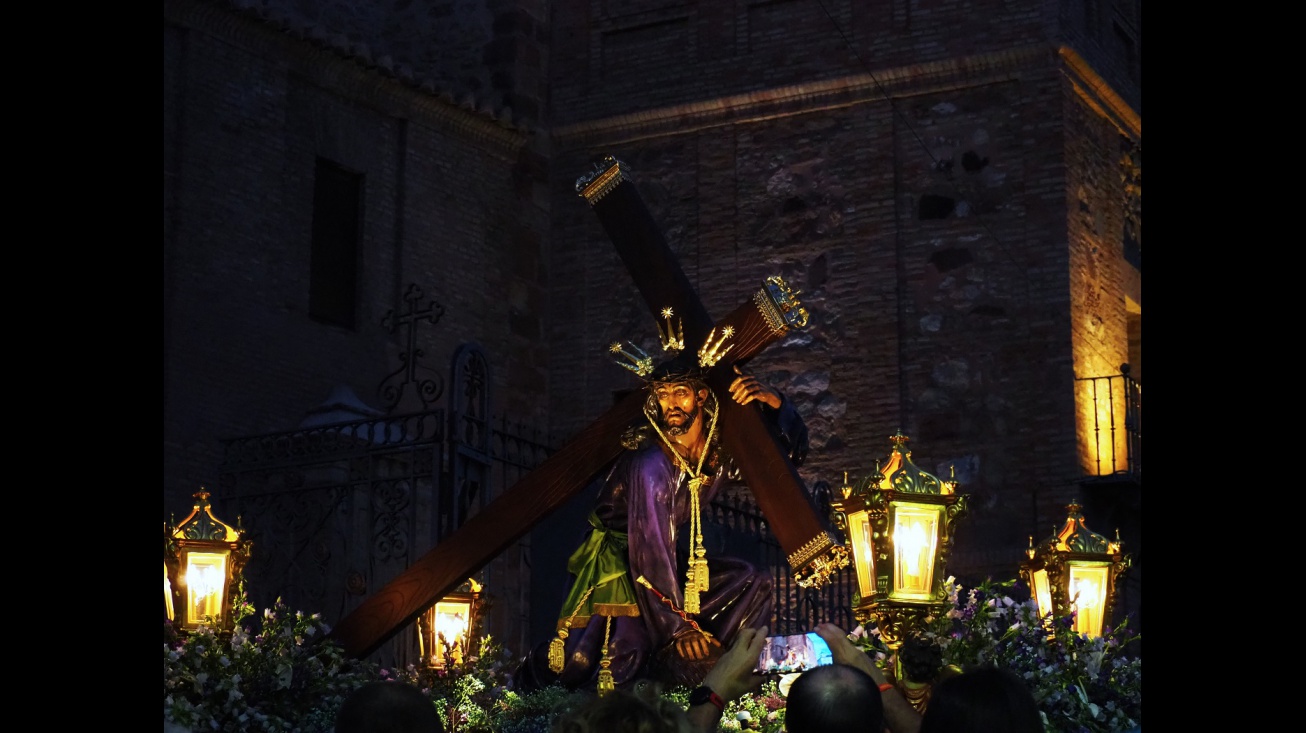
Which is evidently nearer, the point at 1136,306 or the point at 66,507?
the point at 66,507

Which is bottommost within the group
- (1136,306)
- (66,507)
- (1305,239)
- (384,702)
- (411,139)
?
(384,702)

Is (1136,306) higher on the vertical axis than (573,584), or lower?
higher

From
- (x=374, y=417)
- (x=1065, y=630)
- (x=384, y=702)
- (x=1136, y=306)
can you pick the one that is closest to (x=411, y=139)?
(x=374, y=417)

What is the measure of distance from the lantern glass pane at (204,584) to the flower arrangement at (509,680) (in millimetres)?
144

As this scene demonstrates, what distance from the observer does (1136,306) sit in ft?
68.9

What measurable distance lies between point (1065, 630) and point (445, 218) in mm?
11885

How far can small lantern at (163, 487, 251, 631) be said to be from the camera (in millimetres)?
9812

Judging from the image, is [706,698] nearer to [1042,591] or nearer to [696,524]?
[696,524]

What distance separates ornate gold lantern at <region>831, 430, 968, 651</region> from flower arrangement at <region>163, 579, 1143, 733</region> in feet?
0.45

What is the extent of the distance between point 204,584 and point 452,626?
1.57 metres

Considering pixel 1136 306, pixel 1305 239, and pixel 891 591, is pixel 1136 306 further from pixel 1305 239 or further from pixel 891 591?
pixel 1305 239

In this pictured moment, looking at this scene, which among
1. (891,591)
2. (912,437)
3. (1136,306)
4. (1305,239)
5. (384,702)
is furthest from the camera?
(1136,306)

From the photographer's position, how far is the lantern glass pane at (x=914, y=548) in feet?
28.2

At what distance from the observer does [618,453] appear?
1034 cm
